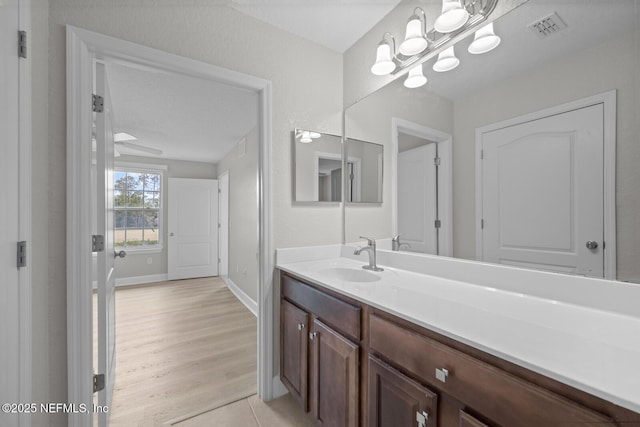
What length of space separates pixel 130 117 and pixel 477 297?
3784mm

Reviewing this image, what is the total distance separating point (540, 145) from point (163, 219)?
221 inches

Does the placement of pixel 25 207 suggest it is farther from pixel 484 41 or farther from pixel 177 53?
pixel 484 41

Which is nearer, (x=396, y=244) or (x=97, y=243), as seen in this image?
(x=97, y=243)

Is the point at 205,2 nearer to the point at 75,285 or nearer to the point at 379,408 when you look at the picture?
the point at 75,285

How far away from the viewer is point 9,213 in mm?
819

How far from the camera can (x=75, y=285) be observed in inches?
47.9

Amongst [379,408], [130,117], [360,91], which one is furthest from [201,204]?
[379,408]

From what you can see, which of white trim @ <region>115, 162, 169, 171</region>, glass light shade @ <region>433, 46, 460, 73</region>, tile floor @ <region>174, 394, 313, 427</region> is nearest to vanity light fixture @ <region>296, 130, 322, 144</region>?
glass light shade @ <region>433, 46, 460, 73</region>

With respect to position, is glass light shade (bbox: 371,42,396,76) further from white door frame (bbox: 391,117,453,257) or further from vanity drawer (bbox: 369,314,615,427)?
vanity drawer (bbox: 369,314,615,427)

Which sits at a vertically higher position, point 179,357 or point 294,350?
point 294,350

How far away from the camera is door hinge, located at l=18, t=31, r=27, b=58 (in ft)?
2.93

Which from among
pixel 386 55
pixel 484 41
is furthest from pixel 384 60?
pixel 484 41

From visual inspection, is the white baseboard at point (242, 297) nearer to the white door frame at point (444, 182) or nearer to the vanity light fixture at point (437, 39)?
the white door frame at point (444, 182)

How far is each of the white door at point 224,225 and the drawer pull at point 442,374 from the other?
186 inches
